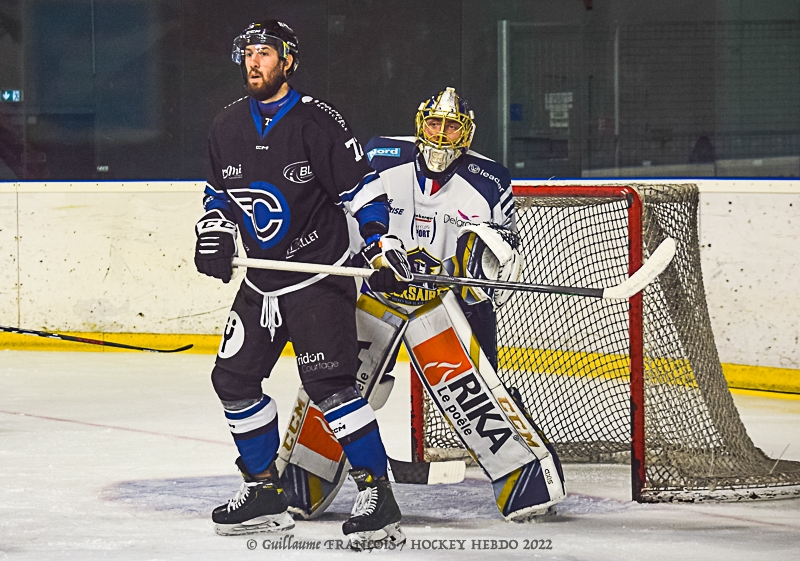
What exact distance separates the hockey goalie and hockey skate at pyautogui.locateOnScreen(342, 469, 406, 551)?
1.06 ft

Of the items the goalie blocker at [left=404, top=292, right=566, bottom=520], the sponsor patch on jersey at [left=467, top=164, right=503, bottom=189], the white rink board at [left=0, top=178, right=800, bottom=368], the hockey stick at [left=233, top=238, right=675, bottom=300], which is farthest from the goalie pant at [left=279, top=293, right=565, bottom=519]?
the white rink board at [left=0, top=178, right=800, bottom=368]

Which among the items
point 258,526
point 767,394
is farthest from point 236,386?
point 767,394

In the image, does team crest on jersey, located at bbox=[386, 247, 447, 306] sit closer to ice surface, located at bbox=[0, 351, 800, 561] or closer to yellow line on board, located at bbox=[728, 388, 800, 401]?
ice surface, located at bbox=[0, 351, 800, 561]

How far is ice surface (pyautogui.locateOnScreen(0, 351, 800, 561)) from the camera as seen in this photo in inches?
128

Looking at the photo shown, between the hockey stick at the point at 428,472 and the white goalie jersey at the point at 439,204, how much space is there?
440mm

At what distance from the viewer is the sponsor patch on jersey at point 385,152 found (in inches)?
144

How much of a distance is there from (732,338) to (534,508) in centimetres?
255

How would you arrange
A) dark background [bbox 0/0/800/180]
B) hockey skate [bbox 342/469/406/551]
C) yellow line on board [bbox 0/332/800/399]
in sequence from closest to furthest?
1. hockey skate [bbox 342/469/406/551]
2. yellow line on board [bbox 0/332/800/399]
3. dark background [bbox 0/0/800/180]

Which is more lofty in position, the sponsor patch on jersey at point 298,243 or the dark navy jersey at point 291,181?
the dark navy jersey at point 291,181

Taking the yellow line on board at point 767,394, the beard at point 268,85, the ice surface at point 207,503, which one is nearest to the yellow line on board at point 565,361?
the yellow line on board at point 767,394

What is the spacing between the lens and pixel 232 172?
3.25 m

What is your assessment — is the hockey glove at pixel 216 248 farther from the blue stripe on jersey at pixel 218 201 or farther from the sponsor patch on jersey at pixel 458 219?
the sponsor patch on jersey at pixel 458 219

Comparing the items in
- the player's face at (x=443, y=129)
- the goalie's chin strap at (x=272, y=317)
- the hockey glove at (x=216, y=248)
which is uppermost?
the player's face at (x=443, y=129)

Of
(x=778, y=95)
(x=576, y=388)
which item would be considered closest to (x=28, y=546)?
(x=576, y=388)
